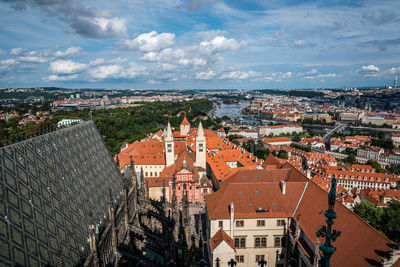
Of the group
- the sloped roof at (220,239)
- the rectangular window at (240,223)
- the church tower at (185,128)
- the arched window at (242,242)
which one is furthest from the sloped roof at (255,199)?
the church tower at (185,128)

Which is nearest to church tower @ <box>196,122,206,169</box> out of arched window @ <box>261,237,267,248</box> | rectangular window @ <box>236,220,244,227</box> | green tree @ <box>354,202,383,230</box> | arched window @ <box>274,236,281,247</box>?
rectangular window @ <box>236,220,244,227</box>

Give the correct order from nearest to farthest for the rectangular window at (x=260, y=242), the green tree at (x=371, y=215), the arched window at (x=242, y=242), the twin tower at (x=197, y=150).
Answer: the rectangular window at (x=260, y=242) → the arched window at (x=242, y=242) → the green tree at (x=371, y=215) → the twin tower at (x=197, y=150)

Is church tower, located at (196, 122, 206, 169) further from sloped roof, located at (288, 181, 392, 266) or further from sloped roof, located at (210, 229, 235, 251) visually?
sloped roof, located at (288, 181, 392, 266)

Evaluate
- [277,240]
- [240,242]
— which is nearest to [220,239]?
[240,242]

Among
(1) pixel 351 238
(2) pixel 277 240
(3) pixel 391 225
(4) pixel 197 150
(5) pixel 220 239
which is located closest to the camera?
(1) pixel 351 238

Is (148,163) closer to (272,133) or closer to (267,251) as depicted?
(267,251)

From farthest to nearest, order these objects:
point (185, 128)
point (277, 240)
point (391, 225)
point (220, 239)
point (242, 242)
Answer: point (185, 128) → point (391, 225) → point (242, 242) → point (277, 240) → point (220, 239)

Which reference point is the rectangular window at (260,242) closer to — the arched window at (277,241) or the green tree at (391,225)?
the arched window at (277,241)

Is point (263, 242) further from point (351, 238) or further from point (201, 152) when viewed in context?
point (201, 152)
